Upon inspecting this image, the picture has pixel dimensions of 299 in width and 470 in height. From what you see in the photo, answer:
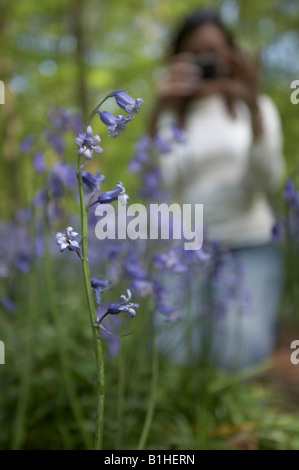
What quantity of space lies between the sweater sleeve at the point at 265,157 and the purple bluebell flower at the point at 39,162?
5.25 feet

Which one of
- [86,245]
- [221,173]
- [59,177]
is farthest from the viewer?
[221,173]

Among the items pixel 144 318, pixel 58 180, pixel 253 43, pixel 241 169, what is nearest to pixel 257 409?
pixel 144 318

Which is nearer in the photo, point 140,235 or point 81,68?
point 140,235

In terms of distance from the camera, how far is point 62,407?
214 cm

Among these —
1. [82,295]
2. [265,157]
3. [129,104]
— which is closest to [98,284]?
[129,104]

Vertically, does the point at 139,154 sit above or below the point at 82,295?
above

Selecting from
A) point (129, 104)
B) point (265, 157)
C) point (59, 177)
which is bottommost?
point (129, 104)

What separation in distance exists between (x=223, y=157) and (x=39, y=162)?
1.89m

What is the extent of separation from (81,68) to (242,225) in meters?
4.52

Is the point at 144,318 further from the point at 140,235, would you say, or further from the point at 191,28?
the point at 191,28

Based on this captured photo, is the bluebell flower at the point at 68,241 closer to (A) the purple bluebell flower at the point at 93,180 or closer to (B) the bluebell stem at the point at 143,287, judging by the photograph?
(A) the purple bluebell flower at the point at 93,180

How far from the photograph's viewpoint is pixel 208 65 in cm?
363

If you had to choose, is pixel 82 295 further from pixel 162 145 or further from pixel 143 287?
pixel 143 287

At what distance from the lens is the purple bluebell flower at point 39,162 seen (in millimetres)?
2066
